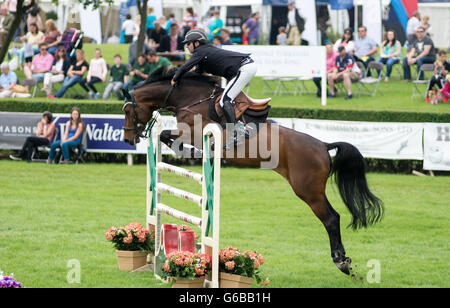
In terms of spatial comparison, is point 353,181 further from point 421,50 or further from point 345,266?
point 421,50

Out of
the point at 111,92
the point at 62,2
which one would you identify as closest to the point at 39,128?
the point at 111,92

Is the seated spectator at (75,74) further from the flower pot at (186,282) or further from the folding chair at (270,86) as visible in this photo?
the flower pot at (186,282)

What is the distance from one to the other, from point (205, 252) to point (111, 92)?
1320cm

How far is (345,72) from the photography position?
19734mm

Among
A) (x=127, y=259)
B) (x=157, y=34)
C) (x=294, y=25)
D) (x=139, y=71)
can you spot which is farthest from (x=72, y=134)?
(x=294, y=25)

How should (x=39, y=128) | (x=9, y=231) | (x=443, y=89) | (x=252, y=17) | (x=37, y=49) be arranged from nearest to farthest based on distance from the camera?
(x=9, y=231)
(x=39, y=128)
(x=443, y=89)
(x=37, y=49)
(x=252, y=17)

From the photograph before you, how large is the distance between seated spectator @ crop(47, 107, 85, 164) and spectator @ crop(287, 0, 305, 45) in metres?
10.2

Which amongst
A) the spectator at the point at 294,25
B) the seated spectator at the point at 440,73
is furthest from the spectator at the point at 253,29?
the seated spectator at the point at 440,73

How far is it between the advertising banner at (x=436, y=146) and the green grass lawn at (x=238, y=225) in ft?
1.02

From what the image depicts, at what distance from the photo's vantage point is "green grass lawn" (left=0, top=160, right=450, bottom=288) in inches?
315

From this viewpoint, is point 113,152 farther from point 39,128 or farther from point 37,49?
point 37,49

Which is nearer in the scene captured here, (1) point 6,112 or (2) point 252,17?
(1) point 6,112

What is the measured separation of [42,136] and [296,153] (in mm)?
8944
